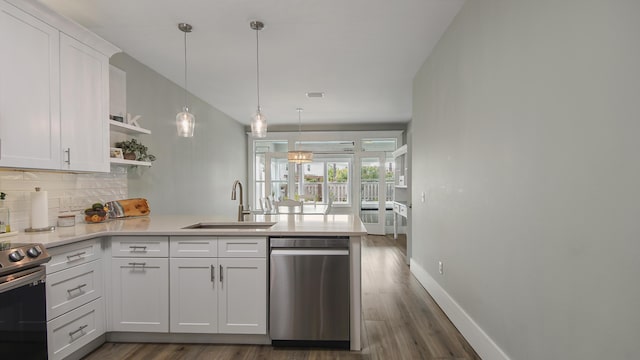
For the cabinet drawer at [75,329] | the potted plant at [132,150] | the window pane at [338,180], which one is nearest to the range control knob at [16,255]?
the cabinet drawer at [75,329]

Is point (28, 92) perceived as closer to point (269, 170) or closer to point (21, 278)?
point (21, 278)

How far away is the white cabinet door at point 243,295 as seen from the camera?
7.72 feet

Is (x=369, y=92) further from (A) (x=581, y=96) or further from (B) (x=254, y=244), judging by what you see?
(A) (x=581, y=96)

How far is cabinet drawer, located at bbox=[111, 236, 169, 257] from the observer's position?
93.9 inches

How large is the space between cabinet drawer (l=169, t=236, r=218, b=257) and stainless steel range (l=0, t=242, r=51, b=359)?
2.46ft

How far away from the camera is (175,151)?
14.6 ft

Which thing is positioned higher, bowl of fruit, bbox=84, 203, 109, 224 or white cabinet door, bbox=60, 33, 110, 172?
white cabinet door, bbox=60, 33, 110, 172

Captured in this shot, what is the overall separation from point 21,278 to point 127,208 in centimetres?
161

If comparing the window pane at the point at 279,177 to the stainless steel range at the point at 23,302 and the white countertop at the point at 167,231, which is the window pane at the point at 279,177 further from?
the stainless steel range at the point at 23,302

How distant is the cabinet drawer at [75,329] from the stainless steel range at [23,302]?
0.63 feet

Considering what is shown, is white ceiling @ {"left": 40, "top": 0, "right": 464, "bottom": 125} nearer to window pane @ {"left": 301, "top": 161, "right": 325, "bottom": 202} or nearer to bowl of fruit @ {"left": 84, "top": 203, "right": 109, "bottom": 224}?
bowl of fruit @ {"left": 84, "top": 203, "right": 109, "bottom": 224}

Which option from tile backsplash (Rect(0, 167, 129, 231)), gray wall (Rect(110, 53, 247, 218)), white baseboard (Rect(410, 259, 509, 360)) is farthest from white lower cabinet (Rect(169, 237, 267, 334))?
gray wall (Rect(110, 53, 247, 218))

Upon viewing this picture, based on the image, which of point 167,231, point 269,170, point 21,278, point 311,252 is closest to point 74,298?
point 21,278

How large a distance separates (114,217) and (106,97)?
3.69 feet
